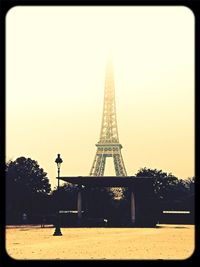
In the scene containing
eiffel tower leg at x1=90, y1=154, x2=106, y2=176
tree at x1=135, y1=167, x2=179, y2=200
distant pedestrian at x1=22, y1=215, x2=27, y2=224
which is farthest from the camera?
eiffel tower leg at x1=90, y1=154, x2=106, y2=176

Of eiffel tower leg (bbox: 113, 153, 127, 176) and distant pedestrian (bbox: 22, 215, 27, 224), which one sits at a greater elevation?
eiffel tower leg (bbox: 113, 153, 127, 176)

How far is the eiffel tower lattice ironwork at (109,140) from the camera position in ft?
260

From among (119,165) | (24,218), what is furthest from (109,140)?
(24,218)

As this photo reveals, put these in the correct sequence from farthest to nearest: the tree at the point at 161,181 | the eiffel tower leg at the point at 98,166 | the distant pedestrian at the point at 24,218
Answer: the eiffel tower leg at the point at 98,166
the tree at the point at 161,181
the distant pedestrian at the point at 24,218

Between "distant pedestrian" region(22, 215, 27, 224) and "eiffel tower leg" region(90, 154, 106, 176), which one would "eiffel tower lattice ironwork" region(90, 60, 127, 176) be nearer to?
"eiffel tower leg" region(90, 154, 106, 176)

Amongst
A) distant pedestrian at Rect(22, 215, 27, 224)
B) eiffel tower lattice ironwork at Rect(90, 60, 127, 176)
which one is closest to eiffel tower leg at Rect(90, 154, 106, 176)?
eiffel tower lattice ironwork at Rect(90, 60, 127, 176)

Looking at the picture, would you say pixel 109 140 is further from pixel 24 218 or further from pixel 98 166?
pixel 24 218

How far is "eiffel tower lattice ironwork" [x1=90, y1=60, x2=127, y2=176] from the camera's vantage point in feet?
260

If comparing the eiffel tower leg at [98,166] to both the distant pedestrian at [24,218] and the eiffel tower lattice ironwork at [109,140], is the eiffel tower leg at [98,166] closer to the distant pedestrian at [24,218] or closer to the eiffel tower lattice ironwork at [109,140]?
the eiffel tower lattice ironwork at [109,140]

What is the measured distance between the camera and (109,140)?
85.6 meters

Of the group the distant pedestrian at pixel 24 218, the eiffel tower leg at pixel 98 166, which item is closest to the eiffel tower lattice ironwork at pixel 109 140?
the eiffel tower leg at pixel 98 166
